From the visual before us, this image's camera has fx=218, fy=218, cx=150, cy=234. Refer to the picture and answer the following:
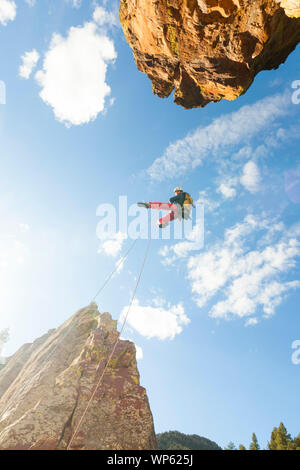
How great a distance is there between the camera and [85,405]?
36.0ft

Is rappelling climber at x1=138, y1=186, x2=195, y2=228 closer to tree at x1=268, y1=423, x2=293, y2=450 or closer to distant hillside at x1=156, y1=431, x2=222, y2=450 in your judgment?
distant hillside at x1=156, y1=431, x2=222, y2=450

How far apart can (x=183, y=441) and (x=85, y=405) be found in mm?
27612

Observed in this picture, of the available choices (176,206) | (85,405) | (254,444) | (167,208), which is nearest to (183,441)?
(254,444)

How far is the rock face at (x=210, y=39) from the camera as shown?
24.8ft

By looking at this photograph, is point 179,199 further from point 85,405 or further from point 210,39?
point 85,405

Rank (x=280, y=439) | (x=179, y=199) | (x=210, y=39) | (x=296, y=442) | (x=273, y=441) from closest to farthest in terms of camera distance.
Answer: (x=210, y=39)
(x=179, y=199)
(x=296, y=442)
(x=280, y=439)
(x=273, y=441)

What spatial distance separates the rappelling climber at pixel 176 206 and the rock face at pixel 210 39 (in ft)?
17.0

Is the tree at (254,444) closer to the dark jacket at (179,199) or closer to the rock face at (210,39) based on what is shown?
the dark jacket at (179,199)

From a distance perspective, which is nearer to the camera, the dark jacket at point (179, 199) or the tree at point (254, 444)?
the dark jacket at point (179, 199)

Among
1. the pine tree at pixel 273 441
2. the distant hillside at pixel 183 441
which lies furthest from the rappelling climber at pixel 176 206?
the pine tree at pixel 273 441

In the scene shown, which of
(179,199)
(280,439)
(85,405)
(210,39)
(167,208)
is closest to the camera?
(210,39)
